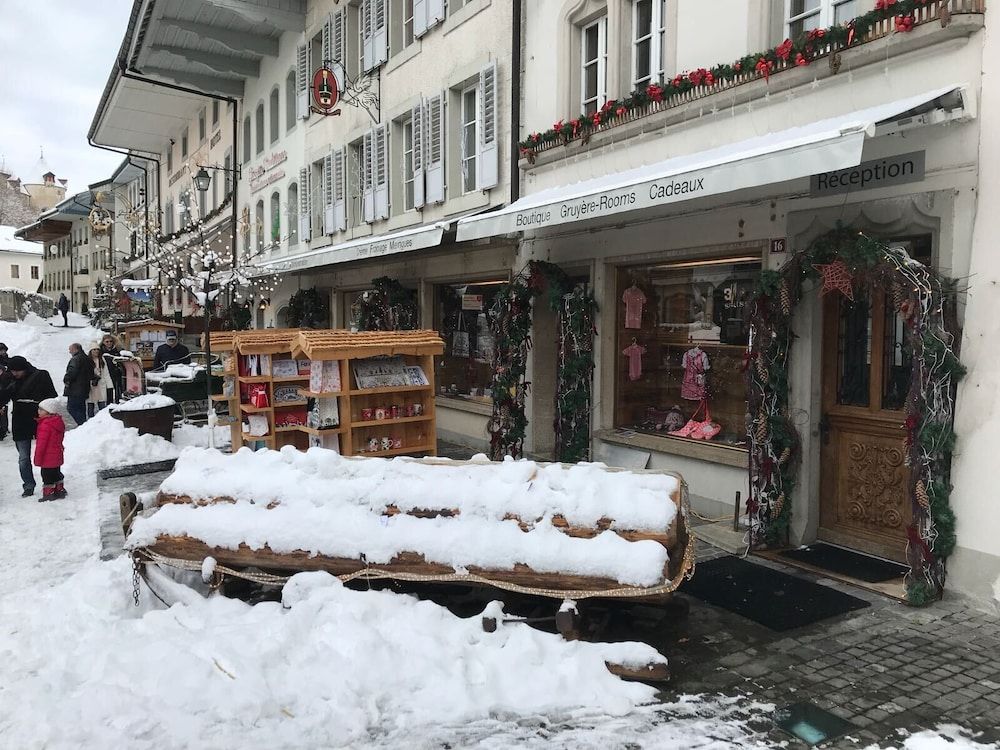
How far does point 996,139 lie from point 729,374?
354 centimetres

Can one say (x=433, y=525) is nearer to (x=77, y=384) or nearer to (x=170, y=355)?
(x=77, y=384)

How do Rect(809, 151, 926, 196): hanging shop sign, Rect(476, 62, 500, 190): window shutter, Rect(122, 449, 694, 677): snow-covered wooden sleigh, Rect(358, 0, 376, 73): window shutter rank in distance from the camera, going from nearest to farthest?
Rect(122, 449, 694, 677): snow-covered wooden sleigh, Rect(809, 151, 926, 196): hanging shop sign, Rect(476, 62, 500, 190): window shutter, Rect(358, 0, 376, 73): window shutter

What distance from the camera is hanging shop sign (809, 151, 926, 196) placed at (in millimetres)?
5648

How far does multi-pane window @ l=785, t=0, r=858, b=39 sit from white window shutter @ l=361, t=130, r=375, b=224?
9400 mm

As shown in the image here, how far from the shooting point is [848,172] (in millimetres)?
6129

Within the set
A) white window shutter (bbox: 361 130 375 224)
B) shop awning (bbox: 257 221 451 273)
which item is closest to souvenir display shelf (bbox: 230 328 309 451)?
shop awning (bbox: 257 221 451 273)

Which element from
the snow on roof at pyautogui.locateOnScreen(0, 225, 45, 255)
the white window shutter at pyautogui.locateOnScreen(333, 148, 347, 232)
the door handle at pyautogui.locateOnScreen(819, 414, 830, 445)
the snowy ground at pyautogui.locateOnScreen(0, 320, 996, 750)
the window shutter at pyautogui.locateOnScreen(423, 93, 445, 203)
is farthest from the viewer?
the snow on roof at pyautogui.locateOnScreen(0, 225, 45, 255)

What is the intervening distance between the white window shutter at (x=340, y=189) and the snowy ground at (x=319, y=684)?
39.6 ft

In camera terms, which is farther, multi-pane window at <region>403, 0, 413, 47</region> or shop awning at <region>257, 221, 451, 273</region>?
multi-pane window at <region>403, 0, 413, 47</region>

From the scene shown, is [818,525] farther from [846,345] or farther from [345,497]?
[345,497]

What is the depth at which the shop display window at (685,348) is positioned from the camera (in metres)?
8.03

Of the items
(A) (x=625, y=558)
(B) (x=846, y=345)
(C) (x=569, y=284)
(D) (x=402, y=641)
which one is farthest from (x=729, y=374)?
(D) (x=402, y=641)

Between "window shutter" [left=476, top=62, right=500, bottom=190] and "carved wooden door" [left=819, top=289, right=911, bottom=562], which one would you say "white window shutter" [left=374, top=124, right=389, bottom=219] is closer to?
"window shutter" [left=476, top=62, right=500, bottom=190]

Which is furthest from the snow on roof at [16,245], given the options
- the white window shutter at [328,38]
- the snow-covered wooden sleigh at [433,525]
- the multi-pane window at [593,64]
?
the snow-covered wooden sleigh at [433,525]
